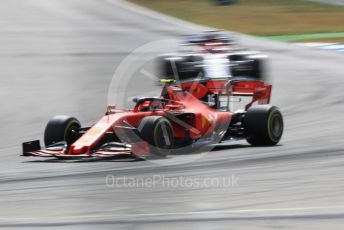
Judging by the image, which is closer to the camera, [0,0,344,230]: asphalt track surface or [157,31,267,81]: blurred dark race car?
[0,0,344,230]: asphalt track surface

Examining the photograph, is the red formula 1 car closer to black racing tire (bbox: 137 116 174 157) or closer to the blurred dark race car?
black racing tire (bbox: 137 116 174 157)

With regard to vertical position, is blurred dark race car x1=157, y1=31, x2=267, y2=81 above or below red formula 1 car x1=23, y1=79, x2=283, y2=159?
above

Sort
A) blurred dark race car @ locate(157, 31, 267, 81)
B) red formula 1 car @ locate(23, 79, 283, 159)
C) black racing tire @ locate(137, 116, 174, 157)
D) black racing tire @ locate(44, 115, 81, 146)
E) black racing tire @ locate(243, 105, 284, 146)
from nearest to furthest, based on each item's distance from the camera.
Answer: black racing tire @ locate(137, 116, 174, 157)
red formula 1 car @ locate(23, 79, 283, 159)
black racing tire @ locate(44, 115, 81, 146)
black racing tire @ locate(243, 105, 284, 146)
blurred dark race car @ locate(157, 31, 267, 81)

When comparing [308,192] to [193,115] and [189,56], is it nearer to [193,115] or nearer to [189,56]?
[193,115]

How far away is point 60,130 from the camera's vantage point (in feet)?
35.4

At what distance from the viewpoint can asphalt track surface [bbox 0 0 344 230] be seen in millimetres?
6426

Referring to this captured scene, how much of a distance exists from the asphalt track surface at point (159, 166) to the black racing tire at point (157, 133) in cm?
30

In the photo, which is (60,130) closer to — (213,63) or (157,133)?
(157,133)

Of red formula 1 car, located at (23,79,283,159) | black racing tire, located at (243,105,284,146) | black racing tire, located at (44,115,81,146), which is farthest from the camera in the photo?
black racing tire, located at (243,105,284,146)

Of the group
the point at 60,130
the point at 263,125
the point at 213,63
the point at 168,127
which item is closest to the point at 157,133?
the point at 168,127

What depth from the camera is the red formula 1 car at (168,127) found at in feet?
32.9

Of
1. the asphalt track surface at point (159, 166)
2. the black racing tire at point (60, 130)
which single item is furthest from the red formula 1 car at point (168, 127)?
the asphalt track surface at point (159, 166)

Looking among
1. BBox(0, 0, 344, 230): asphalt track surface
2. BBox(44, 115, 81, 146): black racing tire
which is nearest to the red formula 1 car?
BBox(44, 115, 81, 146): black racing tire

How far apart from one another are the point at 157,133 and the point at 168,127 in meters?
0.20
